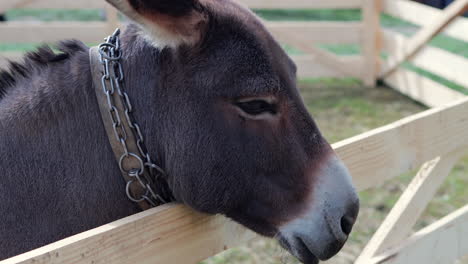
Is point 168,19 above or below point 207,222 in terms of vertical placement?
above

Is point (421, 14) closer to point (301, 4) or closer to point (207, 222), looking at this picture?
point (301, 4)

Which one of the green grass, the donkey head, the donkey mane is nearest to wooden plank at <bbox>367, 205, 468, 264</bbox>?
the donkey head

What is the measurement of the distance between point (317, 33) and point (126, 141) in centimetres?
753

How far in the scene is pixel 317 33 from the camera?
30.3ft

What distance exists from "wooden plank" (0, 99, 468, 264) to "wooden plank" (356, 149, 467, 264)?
0.11 m

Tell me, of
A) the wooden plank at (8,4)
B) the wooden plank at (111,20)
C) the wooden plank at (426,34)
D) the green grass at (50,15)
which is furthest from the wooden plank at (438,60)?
the green grass at (50,15)

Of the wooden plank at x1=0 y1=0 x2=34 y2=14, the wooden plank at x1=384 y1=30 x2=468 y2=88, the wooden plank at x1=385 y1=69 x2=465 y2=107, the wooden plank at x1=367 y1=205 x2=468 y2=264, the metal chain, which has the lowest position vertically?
the wooden plank at x1=385 y1=69 x2=465 y2=107

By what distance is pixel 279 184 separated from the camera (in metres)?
2.03

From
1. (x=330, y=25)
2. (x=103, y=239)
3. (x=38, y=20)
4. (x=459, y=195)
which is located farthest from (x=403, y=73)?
(x=38, y=20)

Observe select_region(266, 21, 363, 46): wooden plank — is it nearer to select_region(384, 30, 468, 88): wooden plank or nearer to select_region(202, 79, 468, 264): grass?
select_region(384, 30, 468, 88): wooden plank

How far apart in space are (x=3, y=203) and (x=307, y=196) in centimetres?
109

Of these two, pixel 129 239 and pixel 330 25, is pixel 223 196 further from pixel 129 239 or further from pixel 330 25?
pixel 330 25

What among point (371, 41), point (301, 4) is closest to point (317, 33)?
point (301, 4)

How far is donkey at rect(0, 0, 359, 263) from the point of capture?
201cm
